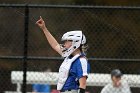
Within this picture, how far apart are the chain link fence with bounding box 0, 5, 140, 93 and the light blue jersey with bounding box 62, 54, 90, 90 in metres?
2.52

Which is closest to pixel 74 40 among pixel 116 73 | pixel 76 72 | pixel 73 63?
pixel 73 63

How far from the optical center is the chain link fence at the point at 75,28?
1142 cm

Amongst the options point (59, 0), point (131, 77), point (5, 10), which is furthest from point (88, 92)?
point (59, 0)

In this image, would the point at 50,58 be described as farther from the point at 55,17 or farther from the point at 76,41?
the point at 76,41

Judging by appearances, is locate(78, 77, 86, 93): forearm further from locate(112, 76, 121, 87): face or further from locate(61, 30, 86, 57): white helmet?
locate(112, 76, 121, 87): face

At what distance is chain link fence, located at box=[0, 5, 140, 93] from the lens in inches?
450

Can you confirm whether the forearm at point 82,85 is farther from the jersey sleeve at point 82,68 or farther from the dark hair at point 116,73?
the dark hair at point 116,73

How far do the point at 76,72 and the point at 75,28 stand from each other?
306cm

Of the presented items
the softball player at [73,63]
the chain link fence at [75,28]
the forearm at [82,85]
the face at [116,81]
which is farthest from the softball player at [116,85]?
the forearm at [82,85]

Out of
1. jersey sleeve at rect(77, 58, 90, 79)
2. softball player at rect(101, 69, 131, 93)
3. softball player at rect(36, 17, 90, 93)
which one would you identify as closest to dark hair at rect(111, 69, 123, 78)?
softball player at rect(101, 69, 131, 93)

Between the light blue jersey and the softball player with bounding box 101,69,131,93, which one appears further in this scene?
the softball player with bounding box 101,69,131,93

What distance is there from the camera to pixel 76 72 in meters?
8.71

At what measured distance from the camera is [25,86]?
Result: 37.0ft

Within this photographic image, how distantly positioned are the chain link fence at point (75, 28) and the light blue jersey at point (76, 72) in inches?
99.1
